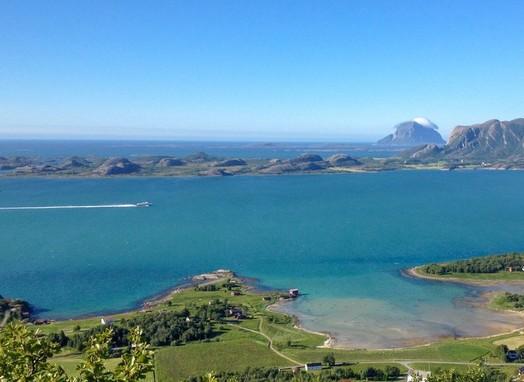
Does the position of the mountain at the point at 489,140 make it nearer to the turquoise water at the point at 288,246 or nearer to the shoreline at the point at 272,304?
the turquoise water at the point at 288,246

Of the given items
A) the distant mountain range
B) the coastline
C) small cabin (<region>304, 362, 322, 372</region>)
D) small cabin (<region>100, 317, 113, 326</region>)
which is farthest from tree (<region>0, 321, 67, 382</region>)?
the distant mountain range

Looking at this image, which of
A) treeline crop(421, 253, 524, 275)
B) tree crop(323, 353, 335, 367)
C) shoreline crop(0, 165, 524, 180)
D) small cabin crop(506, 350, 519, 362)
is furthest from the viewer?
shoreline crop(0, 165, 524, 180)

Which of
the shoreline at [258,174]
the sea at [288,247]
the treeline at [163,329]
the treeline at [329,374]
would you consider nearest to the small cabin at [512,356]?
the sea at [288,247]

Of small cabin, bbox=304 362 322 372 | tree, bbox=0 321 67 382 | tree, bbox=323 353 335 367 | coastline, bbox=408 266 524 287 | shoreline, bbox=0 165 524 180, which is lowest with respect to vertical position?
small cabin, bbox=304 362 322 372

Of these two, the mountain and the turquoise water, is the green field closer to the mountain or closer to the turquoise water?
the turquoise water

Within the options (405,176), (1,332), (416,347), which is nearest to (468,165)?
(405,176)

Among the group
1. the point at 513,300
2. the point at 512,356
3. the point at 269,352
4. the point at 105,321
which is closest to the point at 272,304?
the point at 269,352
